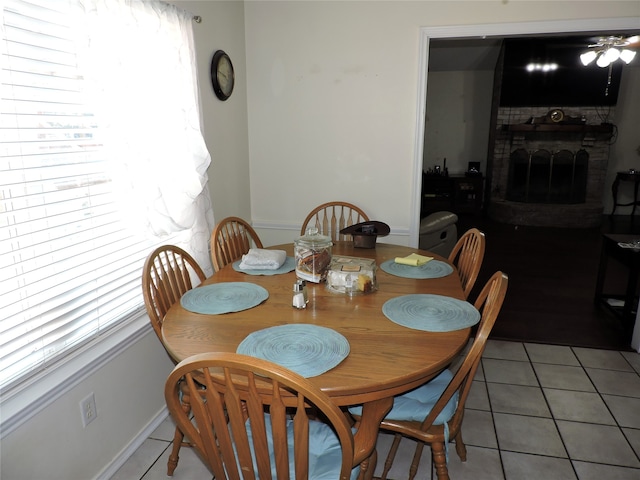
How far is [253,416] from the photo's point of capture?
104 centimetres

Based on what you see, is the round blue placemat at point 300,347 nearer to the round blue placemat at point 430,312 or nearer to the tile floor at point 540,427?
the round blue placemat at point 430,312

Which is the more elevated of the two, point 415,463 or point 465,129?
point 465,129

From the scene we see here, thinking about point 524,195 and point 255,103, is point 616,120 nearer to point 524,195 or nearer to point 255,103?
point 524,195

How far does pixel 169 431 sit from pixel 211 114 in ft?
6.05

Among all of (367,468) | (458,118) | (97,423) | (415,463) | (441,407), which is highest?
(458,118)

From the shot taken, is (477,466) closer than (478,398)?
Yes

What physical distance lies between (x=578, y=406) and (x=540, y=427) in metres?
0.31

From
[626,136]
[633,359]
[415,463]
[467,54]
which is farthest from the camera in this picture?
[626,136]

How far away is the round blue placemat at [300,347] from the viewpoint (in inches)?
48.9

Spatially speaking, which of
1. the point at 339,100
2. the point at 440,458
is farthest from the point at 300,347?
the point at 339,100

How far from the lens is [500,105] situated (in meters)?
6.86

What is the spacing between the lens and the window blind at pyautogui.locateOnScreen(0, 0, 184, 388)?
142 cm

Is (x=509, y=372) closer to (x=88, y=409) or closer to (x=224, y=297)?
(x=224, y=297)

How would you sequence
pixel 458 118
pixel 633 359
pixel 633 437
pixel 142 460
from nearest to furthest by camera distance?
1. pixel 142 460
2. pixel 633 437
3. pixel 633 359
4. pixel 458 118
